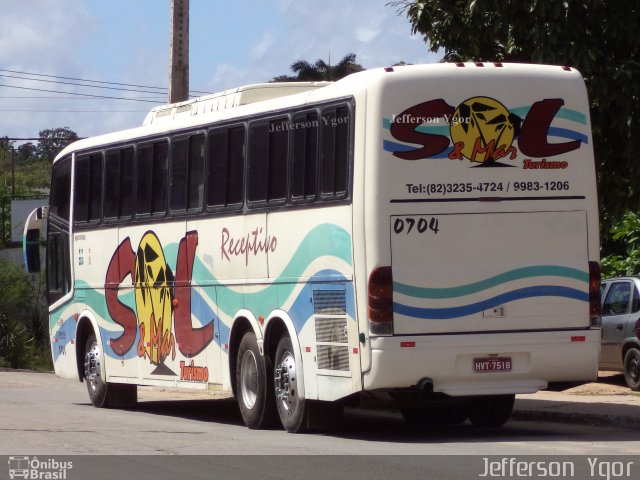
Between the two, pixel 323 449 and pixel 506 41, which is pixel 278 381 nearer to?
pixel 323 449

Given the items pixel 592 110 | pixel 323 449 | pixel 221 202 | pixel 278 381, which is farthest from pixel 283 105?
pixel 592 110

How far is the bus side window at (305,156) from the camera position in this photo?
13969 millimetres

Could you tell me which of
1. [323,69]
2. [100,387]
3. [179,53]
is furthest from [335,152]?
[323,69]

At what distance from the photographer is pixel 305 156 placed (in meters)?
14.1

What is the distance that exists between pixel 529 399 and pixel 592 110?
13.3ft

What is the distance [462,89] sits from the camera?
43.3 feet

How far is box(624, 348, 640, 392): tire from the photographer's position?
778 inches

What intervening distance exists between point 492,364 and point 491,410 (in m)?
2.19

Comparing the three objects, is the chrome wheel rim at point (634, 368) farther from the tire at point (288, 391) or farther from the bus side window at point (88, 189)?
the bus side window at point (88, 189)

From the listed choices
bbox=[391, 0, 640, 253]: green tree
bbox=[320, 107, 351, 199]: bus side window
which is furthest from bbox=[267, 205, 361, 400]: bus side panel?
bbox=[391, 0, 640, 253]: green tree

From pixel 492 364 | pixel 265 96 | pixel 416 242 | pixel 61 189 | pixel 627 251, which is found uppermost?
pixel 265 96

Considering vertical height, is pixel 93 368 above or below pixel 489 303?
below

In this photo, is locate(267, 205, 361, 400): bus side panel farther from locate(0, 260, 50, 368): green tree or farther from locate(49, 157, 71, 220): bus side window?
locate(0, 260, 50, 368): green tree
